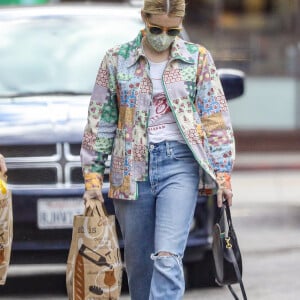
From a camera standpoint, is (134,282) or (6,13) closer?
(134,282)

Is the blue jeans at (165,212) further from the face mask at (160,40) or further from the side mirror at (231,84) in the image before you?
the side mirror at (231,84)

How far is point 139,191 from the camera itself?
626cm

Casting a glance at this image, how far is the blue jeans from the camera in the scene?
6164 millimetres

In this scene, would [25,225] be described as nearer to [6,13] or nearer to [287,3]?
[6,13]

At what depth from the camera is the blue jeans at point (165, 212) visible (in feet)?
20.2

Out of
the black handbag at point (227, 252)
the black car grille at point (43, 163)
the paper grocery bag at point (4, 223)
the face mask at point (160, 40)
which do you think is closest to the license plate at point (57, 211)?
the black car grille at point (43, 163)

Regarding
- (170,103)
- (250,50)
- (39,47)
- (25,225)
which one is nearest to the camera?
(170,103)

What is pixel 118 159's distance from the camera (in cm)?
633

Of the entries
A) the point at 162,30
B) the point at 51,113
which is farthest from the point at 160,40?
the point at 51,113

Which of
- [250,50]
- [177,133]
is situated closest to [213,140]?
[177,133]

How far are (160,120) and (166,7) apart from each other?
0.50 meters

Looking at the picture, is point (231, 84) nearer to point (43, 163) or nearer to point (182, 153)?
point (43, 163)

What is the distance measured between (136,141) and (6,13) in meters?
3.83

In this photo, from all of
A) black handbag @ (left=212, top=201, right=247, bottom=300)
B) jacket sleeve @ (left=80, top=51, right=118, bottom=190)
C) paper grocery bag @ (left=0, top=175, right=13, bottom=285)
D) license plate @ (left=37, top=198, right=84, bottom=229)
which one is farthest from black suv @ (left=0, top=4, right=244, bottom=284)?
black handbag @ (left=212, top=201, right=247, bottom=300)
